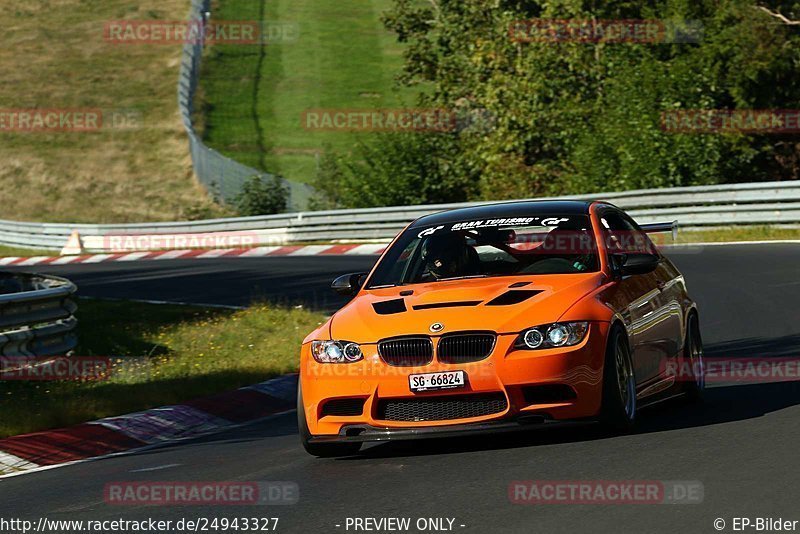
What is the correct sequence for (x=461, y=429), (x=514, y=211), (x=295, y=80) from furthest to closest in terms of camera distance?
(x=295, y=80), (x=514, y=211), (x=461, y=429)

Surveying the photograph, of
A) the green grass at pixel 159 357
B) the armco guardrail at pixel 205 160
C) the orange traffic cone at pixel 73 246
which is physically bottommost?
the armco guardrail at pixel 205 160

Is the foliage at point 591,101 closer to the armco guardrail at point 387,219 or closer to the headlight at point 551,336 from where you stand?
the armco guardrail at point 387,219

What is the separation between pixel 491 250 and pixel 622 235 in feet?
3.39

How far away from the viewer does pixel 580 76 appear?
37.1 meters

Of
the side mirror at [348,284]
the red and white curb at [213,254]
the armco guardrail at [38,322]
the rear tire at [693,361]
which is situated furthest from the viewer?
the red and white curb at [213,254]

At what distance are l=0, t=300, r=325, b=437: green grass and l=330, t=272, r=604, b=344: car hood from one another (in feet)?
10.0

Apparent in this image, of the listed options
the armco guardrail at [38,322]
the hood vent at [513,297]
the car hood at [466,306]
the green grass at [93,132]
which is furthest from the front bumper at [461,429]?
the green grass at [93,132]

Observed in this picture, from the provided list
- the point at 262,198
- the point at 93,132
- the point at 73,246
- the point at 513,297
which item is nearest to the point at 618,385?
the point at 513,297

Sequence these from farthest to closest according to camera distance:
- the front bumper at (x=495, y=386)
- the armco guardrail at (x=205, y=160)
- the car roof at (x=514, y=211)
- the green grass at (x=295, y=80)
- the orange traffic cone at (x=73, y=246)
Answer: the green grass at (x=295, y=80), the armco guardrail at (x=205, y=160), the orange traffic cone at (x=73, y=246), the car roof at (x=514, y=211), the front bumper at (x=495, y=386)

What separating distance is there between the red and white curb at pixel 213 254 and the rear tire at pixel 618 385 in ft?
62.1

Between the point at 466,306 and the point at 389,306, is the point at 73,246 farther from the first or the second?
the point at 466,306

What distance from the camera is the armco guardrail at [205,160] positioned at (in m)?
40.9

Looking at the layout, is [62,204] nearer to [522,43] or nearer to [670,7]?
[522,43]

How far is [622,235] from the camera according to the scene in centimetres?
1005
